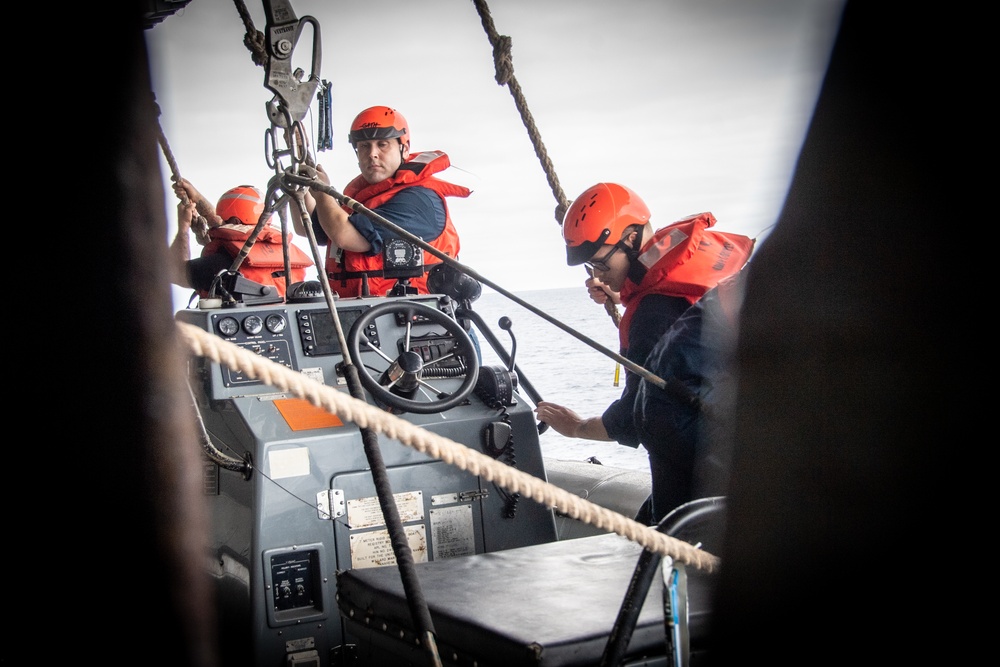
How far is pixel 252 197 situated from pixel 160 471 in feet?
16.9

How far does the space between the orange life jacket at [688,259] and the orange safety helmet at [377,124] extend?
1375mm

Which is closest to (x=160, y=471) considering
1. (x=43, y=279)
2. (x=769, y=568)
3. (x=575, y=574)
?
(x=43, y=279)

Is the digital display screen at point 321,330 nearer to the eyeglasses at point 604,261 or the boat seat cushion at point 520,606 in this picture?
the eyeglasses at point 604,261

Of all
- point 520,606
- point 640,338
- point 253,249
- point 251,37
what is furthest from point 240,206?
point 520,606

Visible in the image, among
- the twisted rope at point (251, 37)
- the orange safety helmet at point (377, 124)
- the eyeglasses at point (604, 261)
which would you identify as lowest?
the eyeglasses at point (604, 261)

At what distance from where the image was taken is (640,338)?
2.90 m

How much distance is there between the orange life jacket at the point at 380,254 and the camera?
12.4 ft

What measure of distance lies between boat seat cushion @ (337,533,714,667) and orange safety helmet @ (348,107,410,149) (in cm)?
230

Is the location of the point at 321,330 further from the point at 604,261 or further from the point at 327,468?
the point at 604,261

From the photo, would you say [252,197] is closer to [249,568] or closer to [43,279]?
[249,568]

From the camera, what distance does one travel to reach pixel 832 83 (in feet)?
2.17

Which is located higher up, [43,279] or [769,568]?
[43,279]

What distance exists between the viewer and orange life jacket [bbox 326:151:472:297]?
12.4 feet

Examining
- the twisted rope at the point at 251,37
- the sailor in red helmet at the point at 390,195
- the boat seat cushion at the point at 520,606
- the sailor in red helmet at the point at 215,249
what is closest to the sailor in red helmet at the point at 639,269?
the boat seat cushion at the point at 520,606
